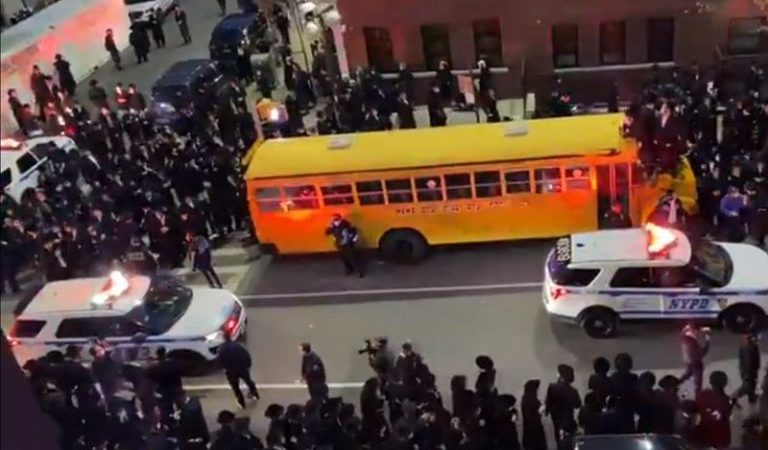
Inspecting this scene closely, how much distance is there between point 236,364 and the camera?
11375mm

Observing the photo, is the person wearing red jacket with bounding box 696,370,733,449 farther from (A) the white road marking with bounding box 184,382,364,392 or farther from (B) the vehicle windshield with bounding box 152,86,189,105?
(B) the vehicle windshield with bounding box 152,86,189,105

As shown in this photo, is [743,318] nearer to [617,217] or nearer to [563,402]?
[617,217]

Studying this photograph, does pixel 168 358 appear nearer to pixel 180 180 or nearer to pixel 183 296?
pixel 183 296

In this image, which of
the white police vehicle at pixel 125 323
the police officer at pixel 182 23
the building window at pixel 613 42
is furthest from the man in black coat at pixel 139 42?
the building window at pixel 613 42

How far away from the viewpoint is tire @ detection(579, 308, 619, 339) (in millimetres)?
11859

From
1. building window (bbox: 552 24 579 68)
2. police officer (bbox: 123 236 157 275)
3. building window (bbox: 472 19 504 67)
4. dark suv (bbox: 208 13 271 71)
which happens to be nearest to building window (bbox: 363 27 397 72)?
building window (bbox: 472 19 504 67)

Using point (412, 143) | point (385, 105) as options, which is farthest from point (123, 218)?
point (385, 105)

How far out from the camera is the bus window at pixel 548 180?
534 inches

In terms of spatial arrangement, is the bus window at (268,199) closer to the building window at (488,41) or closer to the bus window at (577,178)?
the bus window at (577,178)

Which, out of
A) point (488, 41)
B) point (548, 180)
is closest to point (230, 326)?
point (548, 180)

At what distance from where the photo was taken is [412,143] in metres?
14.2

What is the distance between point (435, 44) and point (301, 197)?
5.34 m

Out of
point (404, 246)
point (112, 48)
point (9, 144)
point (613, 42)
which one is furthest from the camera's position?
point (613, 42)

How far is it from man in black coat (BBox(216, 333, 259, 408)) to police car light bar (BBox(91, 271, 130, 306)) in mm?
1479
